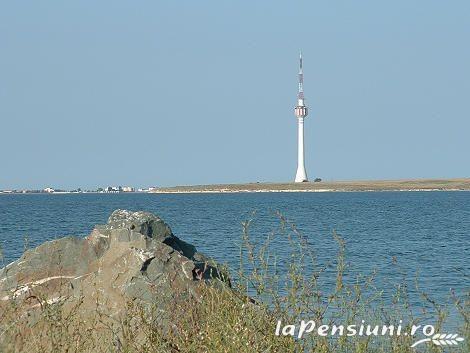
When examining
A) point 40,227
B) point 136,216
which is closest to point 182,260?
point 136,216

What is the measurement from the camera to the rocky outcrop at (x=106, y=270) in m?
12.1

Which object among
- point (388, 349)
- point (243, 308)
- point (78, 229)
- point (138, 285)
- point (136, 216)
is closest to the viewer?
point (243, 308)

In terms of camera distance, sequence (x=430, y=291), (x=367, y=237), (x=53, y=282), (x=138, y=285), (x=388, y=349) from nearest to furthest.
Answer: (x=388, y=349) → (x=138, y=285) → (x=53, y=282) → (x=430, y=291) → (x=367, y=237)

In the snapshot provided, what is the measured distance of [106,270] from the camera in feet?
42.3

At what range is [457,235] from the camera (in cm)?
5256

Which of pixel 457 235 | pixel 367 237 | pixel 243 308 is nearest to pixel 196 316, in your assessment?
pixel 243 308

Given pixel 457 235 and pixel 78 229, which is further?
pixel 78 229

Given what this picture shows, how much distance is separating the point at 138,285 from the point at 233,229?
45035 millimetres

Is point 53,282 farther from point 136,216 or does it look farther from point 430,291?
point 430,291

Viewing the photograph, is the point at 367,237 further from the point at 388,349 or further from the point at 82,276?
the point at 388,349

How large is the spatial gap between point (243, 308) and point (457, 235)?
4695cm

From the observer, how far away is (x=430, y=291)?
911 inches

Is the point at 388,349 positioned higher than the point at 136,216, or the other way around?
the point at 136,216

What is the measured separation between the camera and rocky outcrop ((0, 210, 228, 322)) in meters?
12.1
